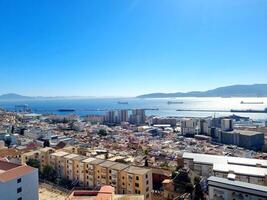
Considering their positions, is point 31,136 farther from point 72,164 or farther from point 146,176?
point 146,176

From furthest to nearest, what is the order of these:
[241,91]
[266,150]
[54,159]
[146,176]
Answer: [241,91]
[266,150]
[54,159]
[146,176]

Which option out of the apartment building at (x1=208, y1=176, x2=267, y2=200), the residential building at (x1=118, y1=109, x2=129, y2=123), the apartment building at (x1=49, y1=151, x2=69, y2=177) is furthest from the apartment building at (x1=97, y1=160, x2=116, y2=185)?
the residential building at (x1=118, y1=109, x2=129, y2=123)

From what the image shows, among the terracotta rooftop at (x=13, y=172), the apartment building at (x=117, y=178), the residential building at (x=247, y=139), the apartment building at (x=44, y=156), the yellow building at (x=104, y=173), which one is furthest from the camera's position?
the residential building at (x=247, y=139)

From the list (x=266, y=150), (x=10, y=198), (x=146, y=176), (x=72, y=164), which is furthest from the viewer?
(x=266, y=150)

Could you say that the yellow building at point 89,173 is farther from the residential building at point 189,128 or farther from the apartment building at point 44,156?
the residential building at point 189,128

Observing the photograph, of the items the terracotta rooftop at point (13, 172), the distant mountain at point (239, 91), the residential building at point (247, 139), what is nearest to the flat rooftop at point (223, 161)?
the terracotta rooftop at point (13, 172)

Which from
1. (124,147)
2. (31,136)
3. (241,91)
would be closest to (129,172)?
(124,147)

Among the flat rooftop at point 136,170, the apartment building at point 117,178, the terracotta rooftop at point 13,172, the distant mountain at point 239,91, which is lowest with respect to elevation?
the apartment building at point 117,178
